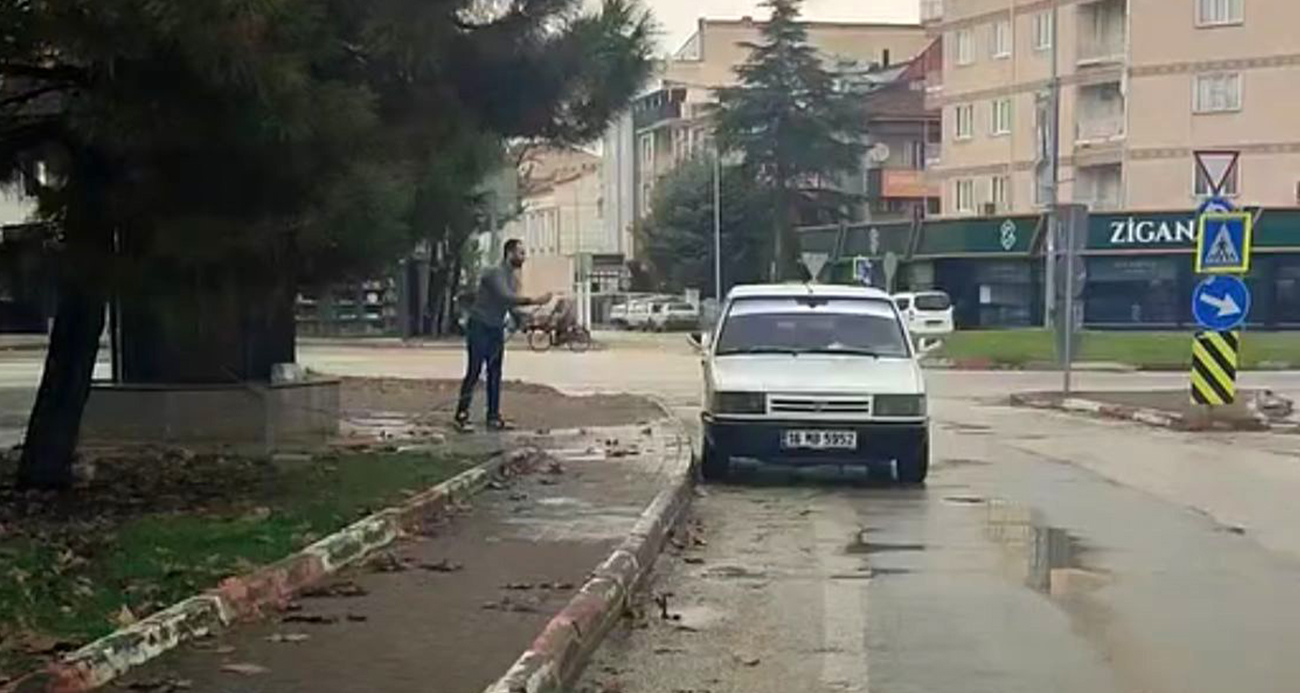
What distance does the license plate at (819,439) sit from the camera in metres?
16.2

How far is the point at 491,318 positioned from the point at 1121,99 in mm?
49046

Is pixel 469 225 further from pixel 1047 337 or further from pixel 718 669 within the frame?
pixel 1047 337

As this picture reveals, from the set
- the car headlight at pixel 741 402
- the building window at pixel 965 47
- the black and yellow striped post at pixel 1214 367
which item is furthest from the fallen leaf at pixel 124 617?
the building window at pixel 965 47

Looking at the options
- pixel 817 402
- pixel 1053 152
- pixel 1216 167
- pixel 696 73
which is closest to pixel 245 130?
pixel 817 402

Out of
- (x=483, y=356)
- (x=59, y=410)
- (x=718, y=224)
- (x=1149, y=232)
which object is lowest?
(x=59, y=410)

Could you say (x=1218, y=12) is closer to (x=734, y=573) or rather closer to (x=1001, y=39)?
(x=1001, y=39)

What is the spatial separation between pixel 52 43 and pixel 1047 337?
45.4m

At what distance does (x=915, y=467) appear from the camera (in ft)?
54.7

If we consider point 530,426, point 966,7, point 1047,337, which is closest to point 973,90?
point 966,7

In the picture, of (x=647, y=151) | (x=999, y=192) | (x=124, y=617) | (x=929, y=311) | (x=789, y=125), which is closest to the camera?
(x=124, y=617)

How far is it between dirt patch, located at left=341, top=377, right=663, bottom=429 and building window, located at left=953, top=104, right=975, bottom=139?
146 feet

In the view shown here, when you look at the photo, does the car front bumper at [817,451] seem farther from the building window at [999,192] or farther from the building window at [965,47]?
the building window at [965,47]

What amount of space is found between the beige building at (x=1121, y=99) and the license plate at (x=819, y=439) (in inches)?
1793

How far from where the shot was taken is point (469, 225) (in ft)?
46.7
